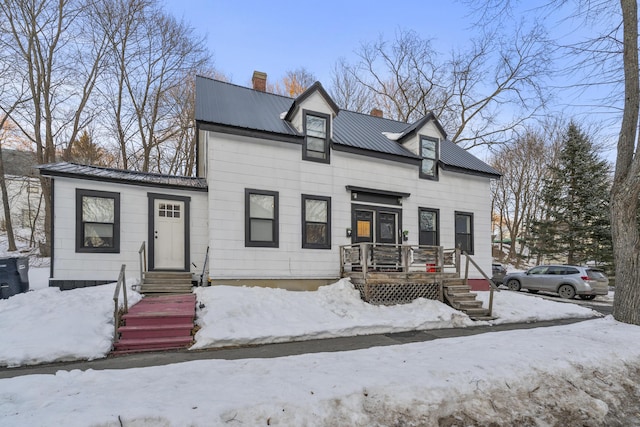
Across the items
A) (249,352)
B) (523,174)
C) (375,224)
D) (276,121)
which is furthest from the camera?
(523,174)

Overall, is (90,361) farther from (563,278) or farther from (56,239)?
(563,278)

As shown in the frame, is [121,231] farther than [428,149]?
No

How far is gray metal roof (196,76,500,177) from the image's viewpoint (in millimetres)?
10320

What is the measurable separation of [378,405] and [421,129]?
38.0ft

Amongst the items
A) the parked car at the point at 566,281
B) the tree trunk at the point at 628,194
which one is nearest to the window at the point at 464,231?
the parked car at the point at 566,281

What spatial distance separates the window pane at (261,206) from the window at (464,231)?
7.80 m

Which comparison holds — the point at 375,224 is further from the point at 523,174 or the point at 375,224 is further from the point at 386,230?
the point at 523,174

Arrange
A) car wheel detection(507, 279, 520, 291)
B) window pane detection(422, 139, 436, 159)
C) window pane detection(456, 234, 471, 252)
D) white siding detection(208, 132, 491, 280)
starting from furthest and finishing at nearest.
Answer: car wheel detection(507, 279, 520, 291)
window pane detection(456, 234, 471, 252)
window pane detection(422, 139, 436, 159)
white siding detection(208, 132, 491, 280)

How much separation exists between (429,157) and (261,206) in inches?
280

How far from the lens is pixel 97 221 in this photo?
9328 millimetres

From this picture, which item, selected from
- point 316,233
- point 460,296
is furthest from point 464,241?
point 316,233

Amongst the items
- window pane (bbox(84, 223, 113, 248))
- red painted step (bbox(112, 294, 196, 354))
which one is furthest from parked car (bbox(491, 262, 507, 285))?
window pane (bbox(84, 223, 113, 248))

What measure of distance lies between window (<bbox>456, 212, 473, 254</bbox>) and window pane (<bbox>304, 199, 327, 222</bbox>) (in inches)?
235

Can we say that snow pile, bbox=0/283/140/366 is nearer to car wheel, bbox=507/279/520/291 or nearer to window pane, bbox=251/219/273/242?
window pane, bbox=251/219/273/242
